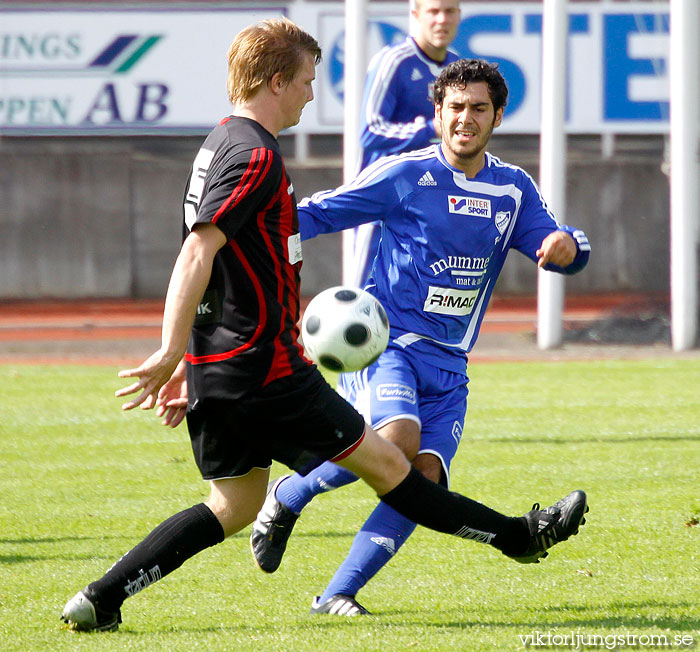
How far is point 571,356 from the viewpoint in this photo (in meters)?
12.0

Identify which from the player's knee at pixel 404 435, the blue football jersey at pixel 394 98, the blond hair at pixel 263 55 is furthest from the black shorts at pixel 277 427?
the blue football jersey at pixel 394 98

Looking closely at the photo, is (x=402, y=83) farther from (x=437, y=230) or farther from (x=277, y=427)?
(x=277, y=427)

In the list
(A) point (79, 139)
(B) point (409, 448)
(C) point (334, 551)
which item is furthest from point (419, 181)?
(A) point (79, 139)

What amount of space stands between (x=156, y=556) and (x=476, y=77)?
7.02ft

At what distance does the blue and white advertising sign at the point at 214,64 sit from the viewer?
59.6 feet

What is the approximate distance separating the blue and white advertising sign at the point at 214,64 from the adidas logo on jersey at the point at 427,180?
1385cm

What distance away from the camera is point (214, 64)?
60.6 ft

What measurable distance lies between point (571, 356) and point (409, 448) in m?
8.12

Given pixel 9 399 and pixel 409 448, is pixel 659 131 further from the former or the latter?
pixel 409 448

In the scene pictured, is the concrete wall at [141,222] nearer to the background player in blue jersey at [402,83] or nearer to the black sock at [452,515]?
the background player in blue jersey at [402,83]

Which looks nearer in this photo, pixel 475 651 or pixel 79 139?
pixel 475 651

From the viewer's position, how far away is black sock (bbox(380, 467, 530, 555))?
12.3ft

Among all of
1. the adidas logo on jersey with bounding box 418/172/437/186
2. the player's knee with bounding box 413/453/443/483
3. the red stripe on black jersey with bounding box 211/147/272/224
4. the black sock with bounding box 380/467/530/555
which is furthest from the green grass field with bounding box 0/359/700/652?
the adidas logo on jersey with bounding box 418/172/437/186

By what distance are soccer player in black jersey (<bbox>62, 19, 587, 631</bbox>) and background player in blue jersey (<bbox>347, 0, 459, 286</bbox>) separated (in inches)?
111
